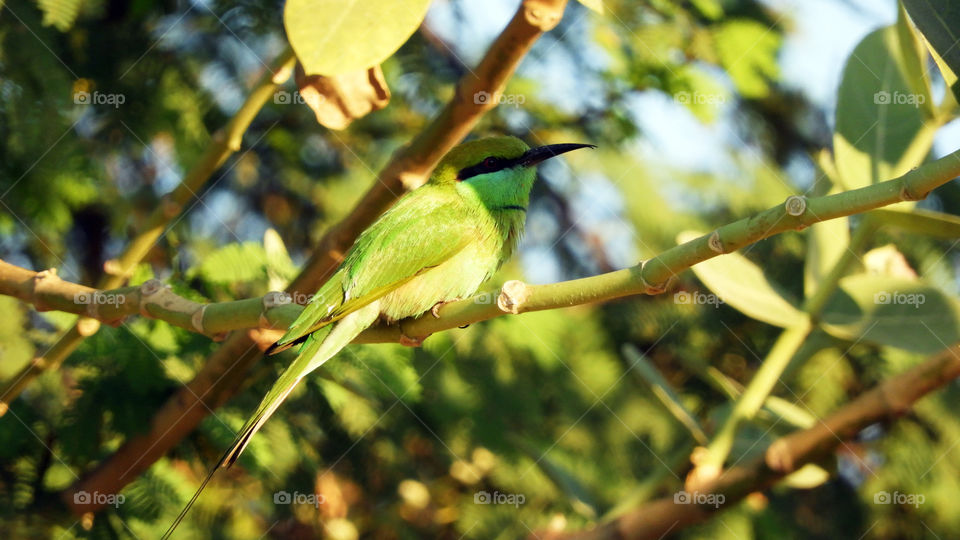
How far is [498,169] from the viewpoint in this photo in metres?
2.62

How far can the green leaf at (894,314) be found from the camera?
2.06 metres

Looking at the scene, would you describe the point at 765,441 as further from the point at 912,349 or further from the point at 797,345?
the point at 912,349

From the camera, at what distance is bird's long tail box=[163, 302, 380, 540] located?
1.71 m

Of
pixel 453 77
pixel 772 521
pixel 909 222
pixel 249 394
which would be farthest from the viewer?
pixel 453 77

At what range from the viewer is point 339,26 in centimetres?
127

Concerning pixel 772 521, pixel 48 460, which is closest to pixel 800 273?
pixel 772 521

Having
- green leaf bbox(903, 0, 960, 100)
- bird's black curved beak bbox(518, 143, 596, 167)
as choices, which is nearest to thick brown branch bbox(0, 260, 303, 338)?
bird's black curved beak bbox(518, 143, 596, 167)

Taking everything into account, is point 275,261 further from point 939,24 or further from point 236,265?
point 939,24

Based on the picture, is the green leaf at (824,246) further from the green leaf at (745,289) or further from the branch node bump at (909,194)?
the branch node bump at (909,194)

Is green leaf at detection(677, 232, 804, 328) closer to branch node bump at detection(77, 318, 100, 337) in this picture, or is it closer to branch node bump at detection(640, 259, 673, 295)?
branch node bump at detection(640, 259, 673, 295)

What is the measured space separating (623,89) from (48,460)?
213 centimetres

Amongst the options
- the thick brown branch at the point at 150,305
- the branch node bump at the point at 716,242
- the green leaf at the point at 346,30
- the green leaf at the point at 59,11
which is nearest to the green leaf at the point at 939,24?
the branch node bump at the point at 716,242

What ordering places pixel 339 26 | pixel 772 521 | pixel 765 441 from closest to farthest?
pixel 339 26, pixel 765 441, pixel 772 521

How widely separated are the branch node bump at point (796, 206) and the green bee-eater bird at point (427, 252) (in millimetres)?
986
